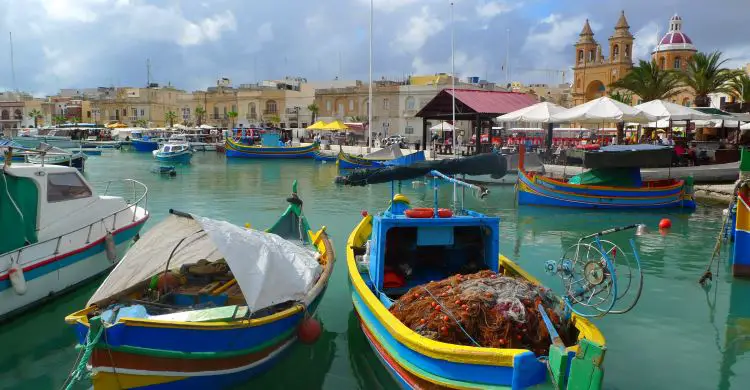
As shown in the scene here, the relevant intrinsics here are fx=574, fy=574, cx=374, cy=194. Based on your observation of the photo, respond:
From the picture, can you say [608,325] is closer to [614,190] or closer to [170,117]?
[614,190]

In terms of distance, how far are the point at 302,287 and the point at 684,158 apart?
2749 centimetres

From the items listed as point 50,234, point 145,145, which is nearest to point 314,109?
point 145,145

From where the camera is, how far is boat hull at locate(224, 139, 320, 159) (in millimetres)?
52125

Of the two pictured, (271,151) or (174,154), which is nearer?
(174,154)

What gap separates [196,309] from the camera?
26.3 feet

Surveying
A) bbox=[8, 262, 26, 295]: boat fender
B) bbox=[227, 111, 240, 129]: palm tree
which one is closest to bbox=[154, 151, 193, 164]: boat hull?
bbox=[227, 111, 240, 129]: palm tree

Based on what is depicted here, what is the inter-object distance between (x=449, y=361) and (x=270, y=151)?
4781cm

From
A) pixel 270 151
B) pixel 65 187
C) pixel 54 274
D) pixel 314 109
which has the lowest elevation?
pixel 54 274

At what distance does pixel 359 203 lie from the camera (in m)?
26.0

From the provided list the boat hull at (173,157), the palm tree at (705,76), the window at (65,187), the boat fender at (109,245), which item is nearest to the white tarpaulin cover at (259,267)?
the boat fender at (109,245)

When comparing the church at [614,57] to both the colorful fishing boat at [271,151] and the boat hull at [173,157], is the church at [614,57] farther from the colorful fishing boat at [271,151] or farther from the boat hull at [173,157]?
the boat hull at [173,157]

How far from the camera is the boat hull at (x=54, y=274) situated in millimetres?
9852

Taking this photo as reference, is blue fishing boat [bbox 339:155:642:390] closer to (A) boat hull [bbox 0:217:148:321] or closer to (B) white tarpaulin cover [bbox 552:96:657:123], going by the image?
(A) boat hull [bbox 0:217:148:321]

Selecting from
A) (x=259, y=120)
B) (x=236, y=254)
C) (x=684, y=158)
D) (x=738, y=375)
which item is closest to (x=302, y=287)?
(x=236, y=254)
